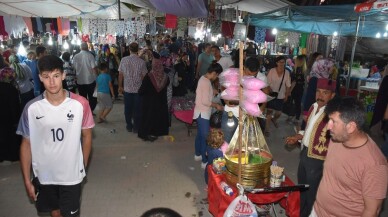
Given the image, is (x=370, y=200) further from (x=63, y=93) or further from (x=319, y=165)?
(x=63, y=93)

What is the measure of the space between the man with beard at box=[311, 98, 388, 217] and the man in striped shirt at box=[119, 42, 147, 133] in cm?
521

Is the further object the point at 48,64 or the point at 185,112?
the point at 185,112

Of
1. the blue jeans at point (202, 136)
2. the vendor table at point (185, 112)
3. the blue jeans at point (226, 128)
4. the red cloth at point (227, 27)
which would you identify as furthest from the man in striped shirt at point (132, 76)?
the red cloth at point (227, 27)

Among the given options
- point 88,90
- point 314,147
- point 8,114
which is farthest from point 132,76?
point 314,147

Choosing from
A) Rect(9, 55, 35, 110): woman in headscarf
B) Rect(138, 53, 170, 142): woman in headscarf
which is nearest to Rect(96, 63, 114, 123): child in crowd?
Rect(138, 53, 170, 142): woman in headscarf

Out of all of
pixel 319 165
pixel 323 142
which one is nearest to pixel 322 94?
pixel 323 142

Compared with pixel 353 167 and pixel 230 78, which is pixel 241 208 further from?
pixel 230 78

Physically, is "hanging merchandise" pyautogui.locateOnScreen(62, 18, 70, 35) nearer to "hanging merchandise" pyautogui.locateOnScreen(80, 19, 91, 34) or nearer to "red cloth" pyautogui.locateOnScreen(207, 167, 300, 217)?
"hanging merchandise" pyautogui.locateOnScreen(80, 19, 91, 34)

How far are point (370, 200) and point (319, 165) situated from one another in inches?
48.0

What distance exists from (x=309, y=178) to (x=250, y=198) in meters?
0.76

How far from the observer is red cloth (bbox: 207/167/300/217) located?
3189 millimetres

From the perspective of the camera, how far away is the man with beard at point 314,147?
129 inches

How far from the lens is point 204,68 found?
33.3ft

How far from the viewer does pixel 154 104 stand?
22.0ft
